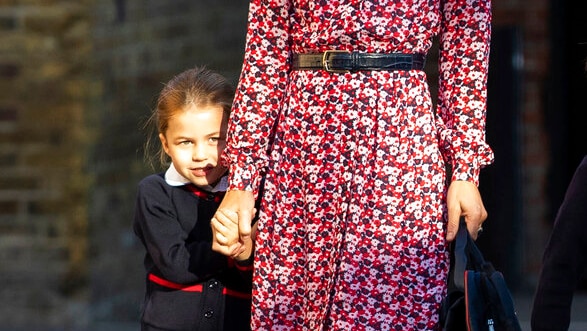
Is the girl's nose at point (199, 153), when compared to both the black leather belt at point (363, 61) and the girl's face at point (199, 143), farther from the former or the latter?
the black leather belt at point (363, 61)

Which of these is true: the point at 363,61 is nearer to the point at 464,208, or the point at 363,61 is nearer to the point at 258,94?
the point at 258,94

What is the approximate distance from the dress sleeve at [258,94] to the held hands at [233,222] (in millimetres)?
29

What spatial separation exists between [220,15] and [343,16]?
351 centimetres

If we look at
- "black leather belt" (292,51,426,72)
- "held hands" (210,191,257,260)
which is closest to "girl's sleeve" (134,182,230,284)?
"held hands" (210,191,257,260)

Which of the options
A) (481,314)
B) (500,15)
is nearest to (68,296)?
(500,15)

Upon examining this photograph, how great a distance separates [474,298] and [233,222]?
2.26ft

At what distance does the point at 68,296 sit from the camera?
6.92m

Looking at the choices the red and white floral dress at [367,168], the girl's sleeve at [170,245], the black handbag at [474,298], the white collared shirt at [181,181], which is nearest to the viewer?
the black handbag at [474,298]

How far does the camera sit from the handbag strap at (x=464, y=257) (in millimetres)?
3488

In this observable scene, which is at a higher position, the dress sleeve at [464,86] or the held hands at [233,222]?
the dress sleeve at [464,86]

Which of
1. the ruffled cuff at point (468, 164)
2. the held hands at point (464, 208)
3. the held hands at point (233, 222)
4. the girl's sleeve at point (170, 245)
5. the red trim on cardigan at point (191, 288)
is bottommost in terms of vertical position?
the red trim on cardigan at point (191, 288)

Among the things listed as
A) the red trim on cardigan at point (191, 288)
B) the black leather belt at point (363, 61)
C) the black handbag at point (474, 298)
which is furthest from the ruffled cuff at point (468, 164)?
the red trim on cardigan at point (191, 288)

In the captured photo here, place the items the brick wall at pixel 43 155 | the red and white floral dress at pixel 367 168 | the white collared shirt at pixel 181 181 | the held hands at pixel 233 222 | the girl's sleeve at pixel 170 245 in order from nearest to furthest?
the red and white floral dress at pixel 367 168
the held hands at pixel 233 222
the girl's sleeve at pixel 170 245
the white collared shirt at pixel 181 181
the brick wall at pixel 43 155

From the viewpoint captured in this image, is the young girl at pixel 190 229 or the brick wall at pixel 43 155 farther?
the brick wall at pixel 43 155
